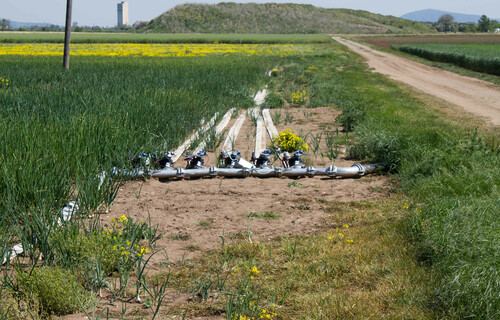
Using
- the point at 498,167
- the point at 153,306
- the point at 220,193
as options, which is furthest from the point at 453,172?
the point at 153,306

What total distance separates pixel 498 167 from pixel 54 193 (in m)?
5.07

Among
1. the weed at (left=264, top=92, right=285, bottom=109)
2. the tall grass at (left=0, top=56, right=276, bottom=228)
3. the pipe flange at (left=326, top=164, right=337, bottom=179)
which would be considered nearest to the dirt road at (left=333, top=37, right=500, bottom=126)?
the weed at (left=264, top=92, right=285, bottom=109)

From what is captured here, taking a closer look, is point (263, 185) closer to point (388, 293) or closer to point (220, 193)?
point (220, 193)

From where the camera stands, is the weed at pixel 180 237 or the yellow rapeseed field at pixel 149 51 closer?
the weed at pixel 180 237

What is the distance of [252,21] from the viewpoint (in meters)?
117

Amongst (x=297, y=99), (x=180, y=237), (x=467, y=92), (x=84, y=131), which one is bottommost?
(x=180, y=237)

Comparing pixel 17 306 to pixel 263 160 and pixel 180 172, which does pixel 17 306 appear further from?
pixel 263 160

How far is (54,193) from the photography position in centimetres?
421

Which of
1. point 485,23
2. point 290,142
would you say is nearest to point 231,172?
point 290,142

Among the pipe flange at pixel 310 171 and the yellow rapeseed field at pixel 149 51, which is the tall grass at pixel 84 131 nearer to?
the pipe flange at pixel 310 171

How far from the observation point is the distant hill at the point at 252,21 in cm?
10794

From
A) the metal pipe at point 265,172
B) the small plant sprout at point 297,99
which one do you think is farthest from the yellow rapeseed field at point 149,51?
the metal pipe at point 265,172

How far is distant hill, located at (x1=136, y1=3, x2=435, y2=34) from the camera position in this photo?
108m

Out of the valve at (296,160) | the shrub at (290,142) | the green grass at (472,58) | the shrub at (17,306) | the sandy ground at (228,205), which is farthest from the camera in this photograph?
the green grass at (472,58)
